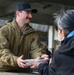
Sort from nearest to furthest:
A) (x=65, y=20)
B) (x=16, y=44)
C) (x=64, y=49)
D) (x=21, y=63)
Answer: (x=64, y=49) → (x=65, y=20) → (x=21, y=63) → (x=16, y=44)

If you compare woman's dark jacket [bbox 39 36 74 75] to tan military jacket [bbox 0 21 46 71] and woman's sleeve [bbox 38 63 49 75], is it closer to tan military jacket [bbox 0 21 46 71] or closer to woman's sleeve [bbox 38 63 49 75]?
woman's sleeve [bbox 38 63 49 75]

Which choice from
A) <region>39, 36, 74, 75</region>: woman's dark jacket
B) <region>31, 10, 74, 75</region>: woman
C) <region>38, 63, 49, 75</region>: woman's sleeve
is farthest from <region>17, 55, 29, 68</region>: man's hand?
<region>39, 36, 74, 75</region>: woman's dark jacket

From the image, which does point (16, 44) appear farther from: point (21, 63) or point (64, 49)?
point (64, 49)

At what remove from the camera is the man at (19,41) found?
12.1 feet

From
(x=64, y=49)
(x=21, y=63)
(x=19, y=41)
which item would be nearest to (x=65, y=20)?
(x=64, y=49)

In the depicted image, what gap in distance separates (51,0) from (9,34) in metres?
3.53

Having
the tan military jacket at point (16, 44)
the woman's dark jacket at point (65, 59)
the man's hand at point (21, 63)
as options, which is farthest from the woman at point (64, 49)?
the tan military jacket at point (16, 44)

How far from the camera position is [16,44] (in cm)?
378

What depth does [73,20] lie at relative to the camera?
8.62 feet

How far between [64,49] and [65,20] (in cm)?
26

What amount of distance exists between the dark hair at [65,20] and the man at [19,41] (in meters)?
1.05

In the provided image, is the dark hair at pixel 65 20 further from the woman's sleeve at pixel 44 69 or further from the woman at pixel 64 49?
the woman's sleeve at pixel 44 69

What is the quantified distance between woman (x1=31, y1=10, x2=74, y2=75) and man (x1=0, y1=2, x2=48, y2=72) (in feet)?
3.29

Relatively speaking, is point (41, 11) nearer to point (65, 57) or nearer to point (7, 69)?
point (7, 69)
